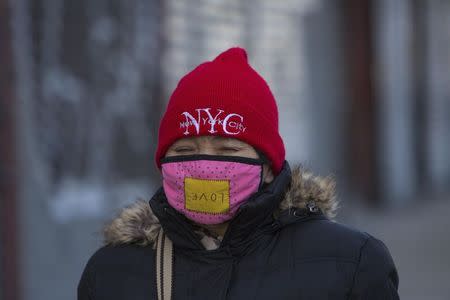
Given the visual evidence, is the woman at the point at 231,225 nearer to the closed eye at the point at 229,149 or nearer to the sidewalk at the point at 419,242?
the closed eye at the point at 229,149

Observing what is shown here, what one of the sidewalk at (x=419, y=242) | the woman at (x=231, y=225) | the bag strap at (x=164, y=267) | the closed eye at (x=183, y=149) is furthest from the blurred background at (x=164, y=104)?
the bag strap at (x=164, y=267)

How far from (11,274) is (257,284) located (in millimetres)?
3197

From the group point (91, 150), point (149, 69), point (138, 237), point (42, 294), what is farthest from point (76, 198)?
point (138, 237)

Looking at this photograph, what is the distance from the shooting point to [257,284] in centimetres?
214

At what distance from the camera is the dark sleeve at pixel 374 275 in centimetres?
213

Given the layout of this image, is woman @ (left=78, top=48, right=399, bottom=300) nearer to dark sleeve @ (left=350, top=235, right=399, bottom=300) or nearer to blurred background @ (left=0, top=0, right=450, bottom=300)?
dark sleeve @ (left=350, top=235, right=399, bottom=300)

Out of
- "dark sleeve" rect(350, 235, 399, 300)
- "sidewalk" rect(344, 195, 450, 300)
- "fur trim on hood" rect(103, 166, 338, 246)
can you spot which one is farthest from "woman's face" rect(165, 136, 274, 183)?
"sidewalk" rect(344, 195, 450, 300)

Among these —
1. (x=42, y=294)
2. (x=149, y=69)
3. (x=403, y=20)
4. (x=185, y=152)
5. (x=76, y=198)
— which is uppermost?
(x=403, y=20)

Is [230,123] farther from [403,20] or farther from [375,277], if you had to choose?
[403,20]

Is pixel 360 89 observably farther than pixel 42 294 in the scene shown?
Yes

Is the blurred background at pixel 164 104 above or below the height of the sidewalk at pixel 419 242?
above

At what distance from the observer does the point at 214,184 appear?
7.52 ft

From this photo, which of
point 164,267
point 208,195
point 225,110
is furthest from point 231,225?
point 225,110

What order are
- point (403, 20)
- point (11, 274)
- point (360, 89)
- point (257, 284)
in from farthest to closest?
1. point (403, 20)
2. point (360, 89)
3. point (11, 274)
4. point (257, 284)
